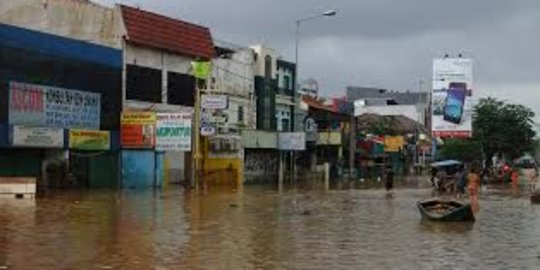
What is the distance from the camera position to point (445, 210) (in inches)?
1160

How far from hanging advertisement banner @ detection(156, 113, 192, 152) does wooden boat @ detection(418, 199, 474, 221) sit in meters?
23.5

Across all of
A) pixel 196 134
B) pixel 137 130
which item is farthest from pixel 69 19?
pixel 196 134

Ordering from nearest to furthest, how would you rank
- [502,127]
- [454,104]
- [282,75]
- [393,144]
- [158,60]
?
[158,60] < [282,75] < [454,104] < [502,127] < [393,144]

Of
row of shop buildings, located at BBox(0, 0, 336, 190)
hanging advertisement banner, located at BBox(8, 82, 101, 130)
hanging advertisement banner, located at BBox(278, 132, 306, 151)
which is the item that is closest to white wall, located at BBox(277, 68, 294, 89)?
hanging advertisement banner, located at BBox(278, 132, 306, 151)

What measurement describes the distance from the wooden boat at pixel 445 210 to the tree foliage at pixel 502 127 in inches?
2389

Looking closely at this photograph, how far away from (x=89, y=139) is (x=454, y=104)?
34.3 m

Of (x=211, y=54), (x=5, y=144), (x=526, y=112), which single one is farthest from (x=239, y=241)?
(x=526, y=112)

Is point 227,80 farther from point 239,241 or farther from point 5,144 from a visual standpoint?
point 239,241

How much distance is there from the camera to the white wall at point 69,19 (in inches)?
2025

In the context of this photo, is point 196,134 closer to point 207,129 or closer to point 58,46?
point 207,129

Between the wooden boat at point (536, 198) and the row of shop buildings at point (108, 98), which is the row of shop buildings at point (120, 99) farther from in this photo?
the wooden boat at point (536, 198)

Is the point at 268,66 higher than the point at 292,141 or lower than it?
higher

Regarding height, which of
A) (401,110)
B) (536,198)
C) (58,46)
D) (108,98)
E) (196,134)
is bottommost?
(536,198)

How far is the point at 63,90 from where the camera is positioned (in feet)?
159
